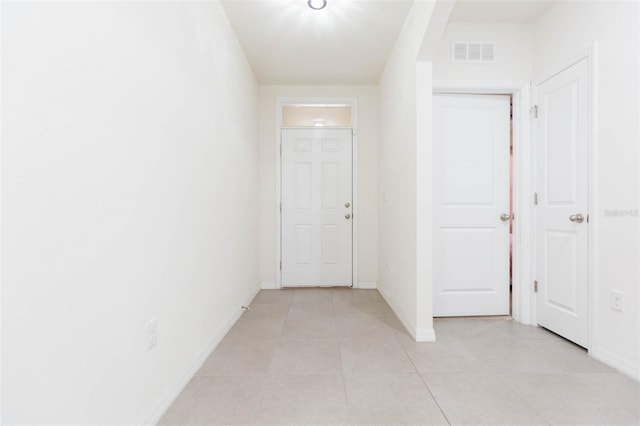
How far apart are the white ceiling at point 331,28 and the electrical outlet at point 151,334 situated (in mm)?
2246

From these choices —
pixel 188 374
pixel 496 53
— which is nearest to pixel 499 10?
pixel 496 53

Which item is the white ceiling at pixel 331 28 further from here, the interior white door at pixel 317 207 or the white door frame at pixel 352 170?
the interior white door at pixel 317 207

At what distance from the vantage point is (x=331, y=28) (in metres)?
2.62

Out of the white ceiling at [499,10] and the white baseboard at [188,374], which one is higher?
the white ceiling at [499,10]

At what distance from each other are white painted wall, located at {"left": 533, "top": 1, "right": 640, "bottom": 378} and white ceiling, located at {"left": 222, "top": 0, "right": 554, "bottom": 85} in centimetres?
67

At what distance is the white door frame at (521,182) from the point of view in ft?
8.50

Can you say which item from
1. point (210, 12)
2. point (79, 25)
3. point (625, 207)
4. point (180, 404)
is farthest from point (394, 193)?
point (79, 25)

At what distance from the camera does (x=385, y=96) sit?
133 inches

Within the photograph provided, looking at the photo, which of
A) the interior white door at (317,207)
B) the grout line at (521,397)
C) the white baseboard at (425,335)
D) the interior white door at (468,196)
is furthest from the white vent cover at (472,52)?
the grout line at (521,397)

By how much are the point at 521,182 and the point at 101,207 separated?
2.92 m

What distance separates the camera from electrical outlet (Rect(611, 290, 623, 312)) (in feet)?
6.05

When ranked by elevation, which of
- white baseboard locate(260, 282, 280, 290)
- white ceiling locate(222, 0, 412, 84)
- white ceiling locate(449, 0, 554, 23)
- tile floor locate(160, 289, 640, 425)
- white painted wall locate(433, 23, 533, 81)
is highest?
white ceiling locate(449, 0, 554, 23)

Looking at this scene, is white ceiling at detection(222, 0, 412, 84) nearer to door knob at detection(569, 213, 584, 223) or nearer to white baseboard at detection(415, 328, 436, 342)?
door knob at detection(569, 213, 584, 223)

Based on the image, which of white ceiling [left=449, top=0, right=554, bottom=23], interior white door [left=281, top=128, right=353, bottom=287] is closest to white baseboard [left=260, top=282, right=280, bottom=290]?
interior white door [left=281, top=128, right=353, bottom=287]
